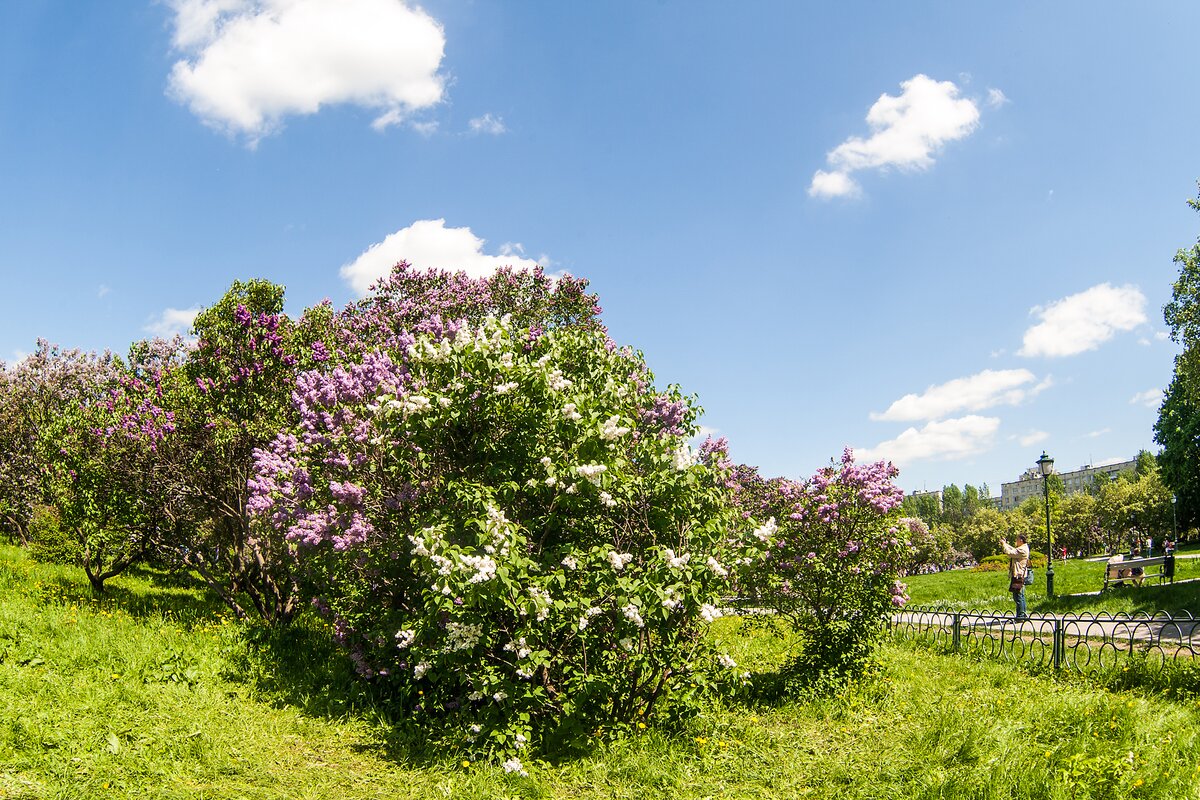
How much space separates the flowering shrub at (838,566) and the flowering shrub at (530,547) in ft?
Answer: 5.79

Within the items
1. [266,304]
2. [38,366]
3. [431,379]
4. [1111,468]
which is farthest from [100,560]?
[1111,468]

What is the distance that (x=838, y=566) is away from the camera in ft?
26.6

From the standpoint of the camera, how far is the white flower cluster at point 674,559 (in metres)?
6.14

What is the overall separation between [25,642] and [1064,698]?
1186 centimetres

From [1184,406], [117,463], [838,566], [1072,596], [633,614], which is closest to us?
[633,614]

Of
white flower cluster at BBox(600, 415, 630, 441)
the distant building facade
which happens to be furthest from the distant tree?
the distant building facade

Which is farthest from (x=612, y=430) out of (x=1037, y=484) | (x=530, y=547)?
(x=1037, y=484)

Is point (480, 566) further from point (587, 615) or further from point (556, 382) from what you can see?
point (556, 382)

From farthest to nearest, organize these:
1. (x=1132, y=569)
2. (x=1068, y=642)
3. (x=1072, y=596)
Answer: (x=1132, y=569), (x=1072, y=596), (x=1068, y=642)

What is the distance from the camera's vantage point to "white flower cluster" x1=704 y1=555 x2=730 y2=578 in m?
6.18

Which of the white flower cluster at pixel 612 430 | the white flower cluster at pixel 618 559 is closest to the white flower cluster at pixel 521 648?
the white flower cluster at pixel 618 559

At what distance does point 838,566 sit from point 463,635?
4403 millimetres

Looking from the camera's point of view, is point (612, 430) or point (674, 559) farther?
point (612, 430)

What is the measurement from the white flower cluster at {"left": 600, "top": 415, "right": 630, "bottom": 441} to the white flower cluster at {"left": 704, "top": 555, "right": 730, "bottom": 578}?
1.37 meters
